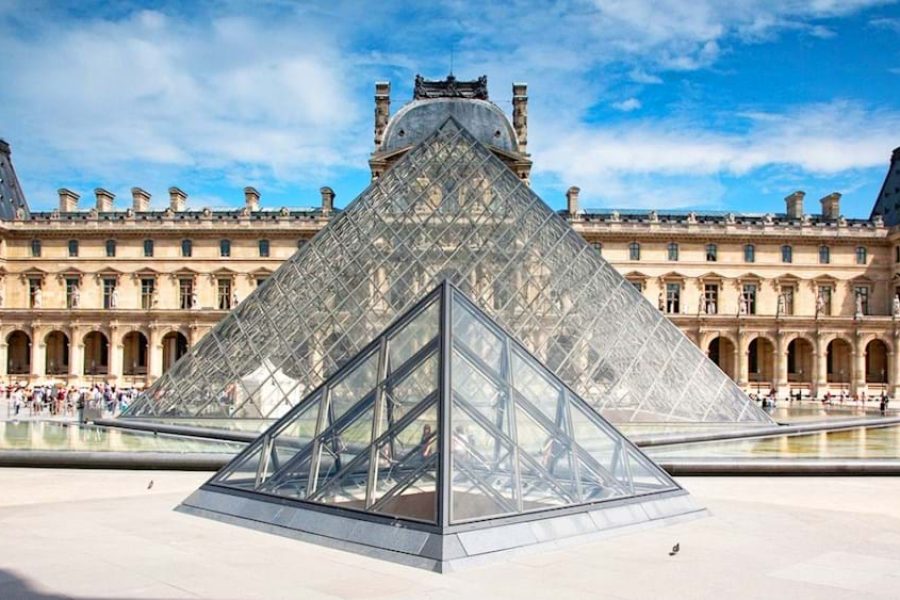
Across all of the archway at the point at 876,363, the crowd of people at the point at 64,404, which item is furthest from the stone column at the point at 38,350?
the archway at the point at 876,363

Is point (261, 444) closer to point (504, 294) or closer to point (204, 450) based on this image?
point (204, 450)

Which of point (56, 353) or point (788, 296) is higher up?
point (788, 296)

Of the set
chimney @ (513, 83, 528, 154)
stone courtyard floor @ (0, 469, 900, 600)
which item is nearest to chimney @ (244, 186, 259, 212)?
chimney @ (513, 83, 528, 154)

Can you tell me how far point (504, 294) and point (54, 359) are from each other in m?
36.6

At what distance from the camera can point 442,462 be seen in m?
6.72

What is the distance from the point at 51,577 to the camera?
5809 millimetres

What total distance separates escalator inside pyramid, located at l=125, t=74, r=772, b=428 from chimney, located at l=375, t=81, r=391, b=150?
1098 inches

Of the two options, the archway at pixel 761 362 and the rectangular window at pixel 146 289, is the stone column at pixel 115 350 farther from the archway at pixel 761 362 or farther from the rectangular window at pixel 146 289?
the archway at pixel 761 362

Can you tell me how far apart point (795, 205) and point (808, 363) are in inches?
385

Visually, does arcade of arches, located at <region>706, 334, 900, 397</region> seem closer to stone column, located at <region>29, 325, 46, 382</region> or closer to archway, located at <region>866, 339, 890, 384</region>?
archway, located at <region>866, 339, 890, 384</region>

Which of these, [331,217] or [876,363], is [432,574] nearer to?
[331,217]

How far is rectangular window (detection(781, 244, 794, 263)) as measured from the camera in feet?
155

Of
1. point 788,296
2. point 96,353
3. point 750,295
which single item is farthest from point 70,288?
point 788,296

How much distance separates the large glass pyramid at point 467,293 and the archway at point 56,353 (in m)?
31.1
